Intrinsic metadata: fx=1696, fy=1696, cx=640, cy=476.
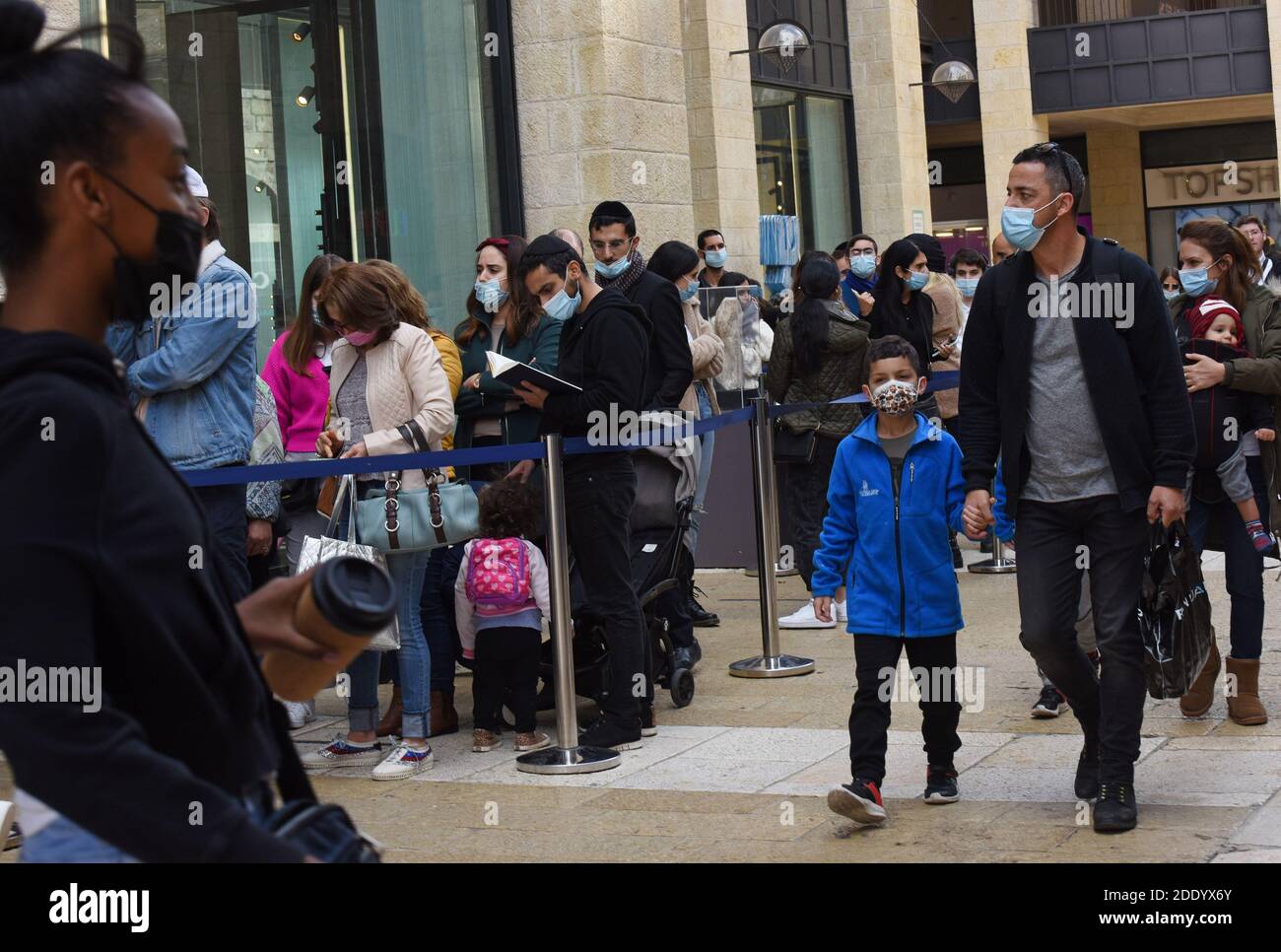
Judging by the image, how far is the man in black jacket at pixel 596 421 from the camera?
6820 millimetres

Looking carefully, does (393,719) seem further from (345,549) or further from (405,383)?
(405,383)

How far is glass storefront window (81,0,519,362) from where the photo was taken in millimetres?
10055

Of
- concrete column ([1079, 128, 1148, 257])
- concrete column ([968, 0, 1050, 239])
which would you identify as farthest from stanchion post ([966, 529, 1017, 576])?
concrete column ([1079, 128, 1148, 257])

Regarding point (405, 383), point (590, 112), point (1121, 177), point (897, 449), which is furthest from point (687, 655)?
point (1121, 177)

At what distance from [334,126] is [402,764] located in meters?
5.49

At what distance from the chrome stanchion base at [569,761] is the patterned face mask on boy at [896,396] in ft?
6.13

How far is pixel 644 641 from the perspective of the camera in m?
7.24

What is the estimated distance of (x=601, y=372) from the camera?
6.83 m

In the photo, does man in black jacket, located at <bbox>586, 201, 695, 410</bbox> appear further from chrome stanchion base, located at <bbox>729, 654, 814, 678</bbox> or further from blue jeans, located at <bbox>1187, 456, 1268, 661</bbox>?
blue jeans, located at <bbox>1187, 456, 1268, 661</bbox>
